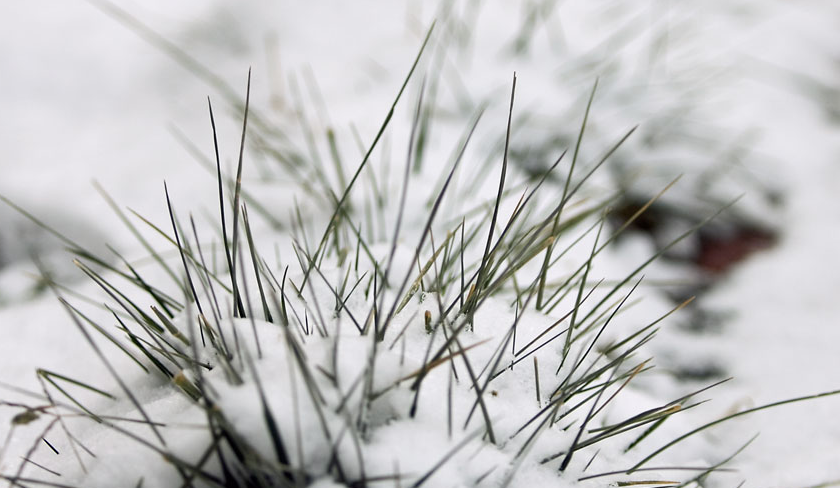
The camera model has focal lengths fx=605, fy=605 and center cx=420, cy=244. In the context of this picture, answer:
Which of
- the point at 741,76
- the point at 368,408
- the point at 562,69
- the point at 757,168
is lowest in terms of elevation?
the point at 368,408

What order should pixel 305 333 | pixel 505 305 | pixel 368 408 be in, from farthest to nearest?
pixel 505 305
pixel 305 333
pixel 368 408

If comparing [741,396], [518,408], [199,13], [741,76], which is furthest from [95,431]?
[741,76]

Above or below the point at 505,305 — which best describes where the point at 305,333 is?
below

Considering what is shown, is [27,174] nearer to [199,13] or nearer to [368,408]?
[199,13]

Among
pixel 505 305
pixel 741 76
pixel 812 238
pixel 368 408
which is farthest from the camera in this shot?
pixel 741 76

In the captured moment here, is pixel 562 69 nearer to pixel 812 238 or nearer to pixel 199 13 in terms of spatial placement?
pixel 812 238

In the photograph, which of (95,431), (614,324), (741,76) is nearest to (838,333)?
(614,324)

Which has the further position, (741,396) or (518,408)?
(741,396)
